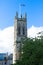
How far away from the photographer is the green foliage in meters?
26.6

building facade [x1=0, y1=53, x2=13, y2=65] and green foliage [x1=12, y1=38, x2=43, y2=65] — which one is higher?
building facade [x1=0, y1=53, x2=13, y2=65]

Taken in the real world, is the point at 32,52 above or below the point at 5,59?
below

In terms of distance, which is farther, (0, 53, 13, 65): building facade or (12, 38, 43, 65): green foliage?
(0, 53, 13, 65): building facade

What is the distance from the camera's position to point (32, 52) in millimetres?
27672

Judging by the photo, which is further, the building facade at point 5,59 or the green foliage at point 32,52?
the building facade at point 5,59

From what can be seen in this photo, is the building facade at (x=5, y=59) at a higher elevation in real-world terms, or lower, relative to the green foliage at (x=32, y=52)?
higher

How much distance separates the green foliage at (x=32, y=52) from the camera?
2660 centimetres

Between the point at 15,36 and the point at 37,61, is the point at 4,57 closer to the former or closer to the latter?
the point at 15,36

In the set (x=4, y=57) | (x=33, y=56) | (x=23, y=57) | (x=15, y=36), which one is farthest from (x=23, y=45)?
(x=4, y=57)

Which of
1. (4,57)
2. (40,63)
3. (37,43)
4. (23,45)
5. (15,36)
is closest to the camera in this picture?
(40,63)

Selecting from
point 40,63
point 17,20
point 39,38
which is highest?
point 17,20

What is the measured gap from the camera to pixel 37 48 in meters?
27.0

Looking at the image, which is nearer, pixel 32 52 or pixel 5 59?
pixel 32 52

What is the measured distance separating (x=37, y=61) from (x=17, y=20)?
5403 centimetres
